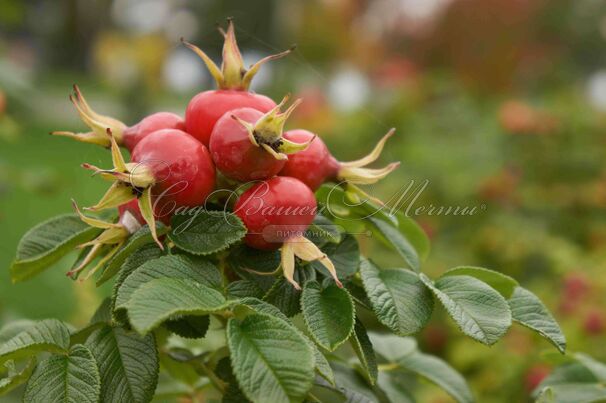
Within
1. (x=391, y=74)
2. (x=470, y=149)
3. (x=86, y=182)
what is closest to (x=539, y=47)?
(x=391, y=74)

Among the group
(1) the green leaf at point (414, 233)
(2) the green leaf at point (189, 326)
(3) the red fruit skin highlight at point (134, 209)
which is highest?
(3) the red fruit skin highlight at point (134, 209)

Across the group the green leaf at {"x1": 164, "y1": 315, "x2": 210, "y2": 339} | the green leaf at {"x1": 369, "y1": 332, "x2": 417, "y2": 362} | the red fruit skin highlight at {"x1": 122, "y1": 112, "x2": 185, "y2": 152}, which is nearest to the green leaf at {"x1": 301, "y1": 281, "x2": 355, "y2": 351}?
the green leaf at {"x1": 164, "y1": 315, "x2": 210, "y2": 339}

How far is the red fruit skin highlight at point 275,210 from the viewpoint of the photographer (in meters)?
0.73

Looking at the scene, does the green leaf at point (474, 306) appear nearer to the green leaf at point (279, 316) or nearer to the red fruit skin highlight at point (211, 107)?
the green leaf at point (279, 316)

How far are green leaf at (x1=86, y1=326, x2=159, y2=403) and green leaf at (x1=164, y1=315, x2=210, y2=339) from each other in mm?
24

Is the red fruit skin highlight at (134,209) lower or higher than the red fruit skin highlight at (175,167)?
lower

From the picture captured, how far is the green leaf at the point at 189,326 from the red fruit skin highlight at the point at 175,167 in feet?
0.37

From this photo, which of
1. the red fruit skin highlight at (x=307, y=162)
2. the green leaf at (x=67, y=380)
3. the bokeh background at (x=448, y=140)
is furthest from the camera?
the bokeh background at (x=448, y=140)

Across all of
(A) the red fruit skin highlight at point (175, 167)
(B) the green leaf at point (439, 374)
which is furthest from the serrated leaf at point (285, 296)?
(B) the green leaf at point (439, 374)

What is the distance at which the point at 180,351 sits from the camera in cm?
95

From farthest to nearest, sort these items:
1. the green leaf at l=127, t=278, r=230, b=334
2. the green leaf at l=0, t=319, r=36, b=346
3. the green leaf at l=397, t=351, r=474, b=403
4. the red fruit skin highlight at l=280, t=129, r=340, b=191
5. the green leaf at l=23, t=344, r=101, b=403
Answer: the green leaf at l=397, t=351, r=474, b=403
the green leaf at l=0, t=319, r=36, b=346
the red fruit skin highlight at l=280, t=129, r=340, b=191
the green leaf at l=23, t=344, r=101, b=403
the green leaf at l=127, t=278, r=230, b=334

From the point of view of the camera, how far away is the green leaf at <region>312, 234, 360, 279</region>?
79 centimetres

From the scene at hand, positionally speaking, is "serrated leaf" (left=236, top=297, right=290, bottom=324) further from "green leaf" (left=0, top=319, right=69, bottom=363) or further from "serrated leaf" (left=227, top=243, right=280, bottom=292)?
"green leaf" (left=0, top=319, right=69, bottom=363)

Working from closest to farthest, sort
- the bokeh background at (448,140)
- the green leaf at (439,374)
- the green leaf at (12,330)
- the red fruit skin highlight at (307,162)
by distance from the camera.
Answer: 1. the red fruit skin highlight at (307,162)
2. the green leaf at (12,330)
3. the green leaf at (439,374)
4. the bokeh background at (448,140)
